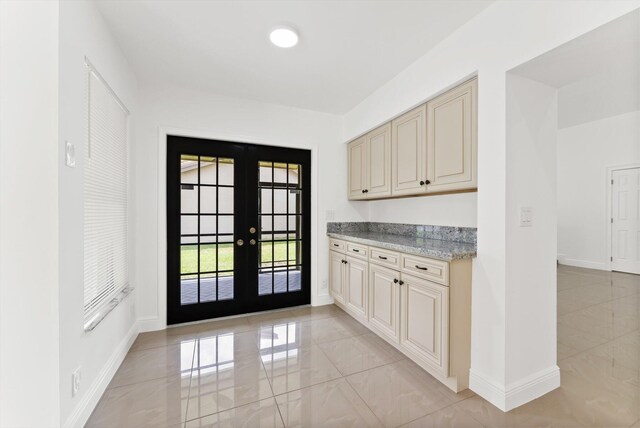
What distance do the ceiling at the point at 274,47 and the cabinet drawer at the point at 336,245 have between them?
1782 mm

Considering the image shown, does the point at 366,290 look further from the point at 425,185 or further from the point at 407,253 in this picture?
the point at 425,185

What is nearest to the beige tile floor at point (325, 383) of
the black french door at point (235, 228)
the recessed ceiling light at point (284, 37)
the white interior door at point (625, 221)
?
the black french door at point (235, 228)

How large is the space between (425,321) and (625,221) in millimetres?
5641

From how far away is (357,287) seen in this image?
3.00 metres

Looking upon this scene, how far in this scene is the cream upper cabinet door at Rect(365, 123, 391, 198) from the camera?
2.95 meters

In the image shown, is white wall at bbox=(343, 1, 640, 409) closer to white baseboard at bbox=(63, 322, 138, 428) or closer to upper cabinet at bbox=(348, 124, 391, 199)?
upper cabinet at bbox=(348, 124, 391, 199)

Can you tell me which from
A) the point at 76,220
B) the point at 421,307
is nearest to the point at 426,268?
the point at 421,307

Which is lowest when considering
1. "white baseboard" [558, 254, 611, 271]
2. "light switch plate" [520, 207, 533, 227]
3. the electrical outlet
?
"white baseboard" [558, 254, 611, 271]

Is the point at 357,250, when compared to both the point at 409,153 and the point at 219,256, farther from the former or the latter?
the point at 219,256

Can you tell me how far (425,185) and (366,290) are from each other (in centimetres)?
121

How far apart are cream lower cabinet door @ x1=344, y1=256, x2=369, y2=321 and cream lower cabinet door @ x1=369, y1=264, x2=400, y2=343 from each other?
111 millimetres

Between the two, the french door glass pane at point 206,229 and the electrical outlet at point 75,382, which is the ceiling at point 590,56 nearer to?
the french door glass pane at point 206,229

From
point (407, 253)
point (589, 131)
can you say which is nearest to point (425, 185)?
point (407, 253)

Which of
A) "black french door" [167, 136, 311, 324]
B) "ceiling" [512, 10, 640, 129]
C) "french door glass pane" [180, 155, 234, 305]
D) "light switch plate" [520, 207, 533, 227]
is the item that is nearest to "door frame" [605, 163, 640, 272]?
"ceiling" [512, 10, 640, 129]
